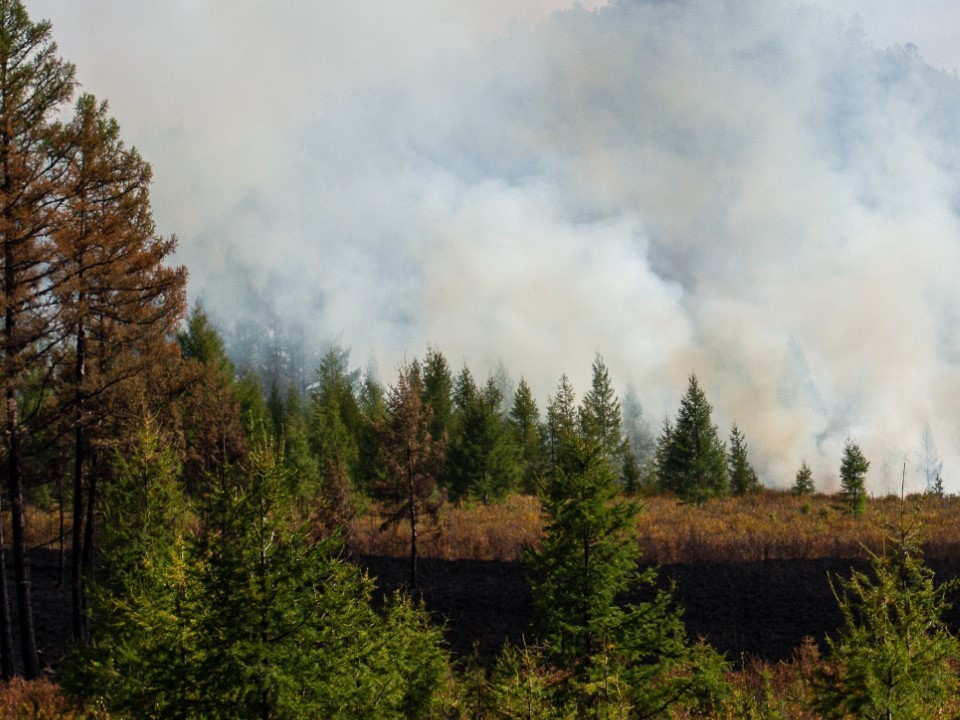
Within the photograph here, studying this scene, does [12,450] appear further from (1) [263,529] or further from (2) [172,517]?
(1) [263,529]

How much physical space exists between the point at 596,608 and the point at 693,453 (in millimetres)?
32831

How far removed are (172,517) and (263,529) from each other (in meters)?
6.79

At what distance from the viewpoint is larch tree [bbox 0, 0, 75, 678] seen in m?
13.4

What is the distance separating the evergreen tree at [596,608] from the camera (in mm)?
9359

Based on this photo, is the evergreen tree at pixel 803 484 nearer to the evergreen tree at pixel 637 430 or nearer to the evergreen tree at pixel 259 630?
the evergreen tree at pixel 259 630

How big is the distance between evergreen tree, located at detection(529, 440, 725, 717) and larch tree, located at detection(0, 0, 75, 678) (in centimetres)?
1071

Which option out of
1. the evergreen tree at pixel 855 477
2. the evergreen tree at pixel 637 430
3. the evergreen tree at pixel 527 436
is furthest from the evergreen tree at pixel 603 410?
the evergreen tree at pixel 637 430

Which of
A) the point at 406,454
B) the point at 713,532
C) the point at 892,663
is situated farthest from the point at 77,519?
the point at 713,532

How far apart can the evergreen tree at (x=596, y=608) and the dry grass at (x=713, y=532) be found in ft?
45.6

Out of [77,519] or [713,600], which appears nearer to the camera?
[77,519]

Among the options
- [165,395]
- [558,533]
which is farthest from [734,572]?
[165,395]

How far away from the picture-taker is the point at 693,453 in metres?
Answer: 40.9

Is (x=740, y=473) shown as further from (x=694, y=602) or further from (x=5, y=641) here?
(x=5, y=641)

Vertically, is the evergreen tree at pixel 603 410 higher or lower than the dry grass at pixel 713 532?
higher
